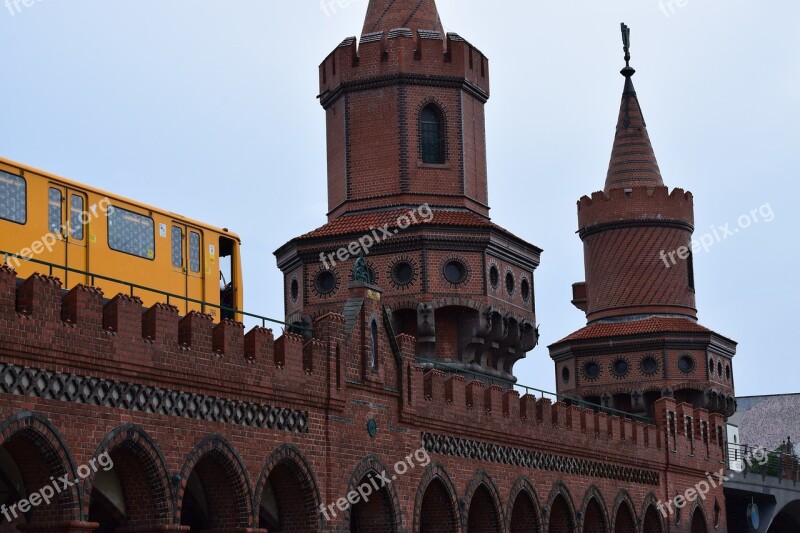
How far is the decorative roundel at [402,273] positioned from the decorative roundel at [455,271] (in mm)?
834

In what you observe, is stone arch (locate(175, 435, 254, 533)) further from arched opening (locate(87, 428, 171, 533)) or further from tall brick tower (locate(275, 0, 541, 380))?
tall brick tower (locate(275, 0, 541, 380))

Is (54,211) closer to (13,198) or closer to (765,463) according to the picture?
(13,198)

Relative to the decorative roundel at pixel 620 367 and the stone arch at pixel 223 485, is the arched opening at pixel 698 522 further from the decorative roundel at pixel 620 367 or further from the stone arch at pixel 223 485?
the stone arch at pixel 223 485

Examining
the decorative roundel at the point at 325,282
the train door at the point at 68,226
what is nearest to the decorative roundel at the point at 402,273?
the decorative roundel at the point at 325,282

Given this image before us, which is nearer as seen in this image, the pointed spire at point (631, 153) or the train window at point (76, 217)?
the train window at point (76, 217)

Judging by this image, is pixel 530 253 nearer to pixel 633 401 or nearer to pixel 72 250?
pixel 633 401

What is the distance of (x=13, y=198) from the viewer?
906 inches

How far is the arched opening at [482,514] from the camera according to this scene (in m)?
33.2

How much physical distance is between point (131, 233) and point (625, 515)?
20.4 metres

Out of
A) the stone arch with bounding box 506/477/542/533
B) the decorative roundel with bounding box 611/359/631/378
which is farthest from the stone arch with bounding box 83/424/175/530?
the decorative roundel with bounding box 611/359/631/378

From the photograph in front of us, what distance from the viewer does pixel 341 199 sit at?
4156cm

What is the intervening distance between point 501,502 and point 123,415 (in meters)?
13.6

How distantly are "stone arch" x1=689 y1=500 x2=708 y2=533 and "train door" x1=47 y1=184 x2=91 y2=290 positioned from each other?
2658 centimetres


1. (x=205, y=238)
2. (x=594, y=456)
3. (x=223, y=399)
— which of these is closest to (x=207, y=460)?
Result: (x=223, y=399)
